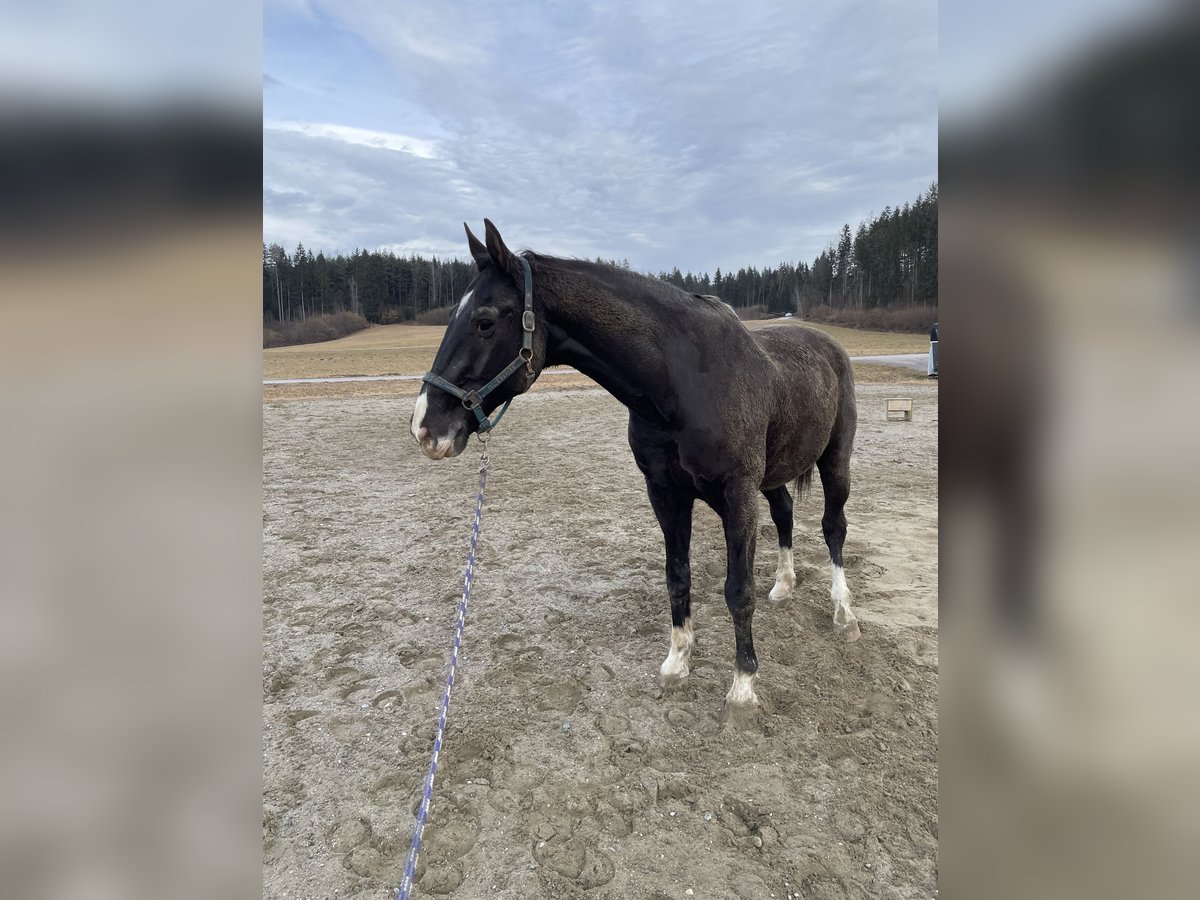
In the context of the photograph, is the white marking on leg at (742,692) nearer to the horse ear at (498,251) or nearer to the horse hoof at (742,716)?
the horse hoof at (742,716)

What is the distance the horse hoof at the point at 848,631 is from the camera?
3879 mm

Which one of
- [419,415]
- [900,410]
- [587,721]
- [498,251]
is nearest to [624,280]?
[498,251]

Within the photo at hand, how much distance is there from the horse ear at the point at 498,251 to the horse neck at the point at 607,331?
0.14m

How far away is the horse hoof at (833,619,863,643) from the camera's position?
3879mm

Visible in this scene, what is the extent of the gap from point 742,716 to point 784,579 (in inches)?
63.7

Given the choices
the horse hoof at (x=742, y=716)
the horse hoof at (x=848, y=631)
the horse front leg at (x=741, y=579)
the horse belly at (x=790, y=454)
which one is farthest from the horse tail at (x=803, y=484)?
the horse hoof at (x=742, y=716)

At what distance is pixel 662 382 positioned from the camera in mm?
2965
